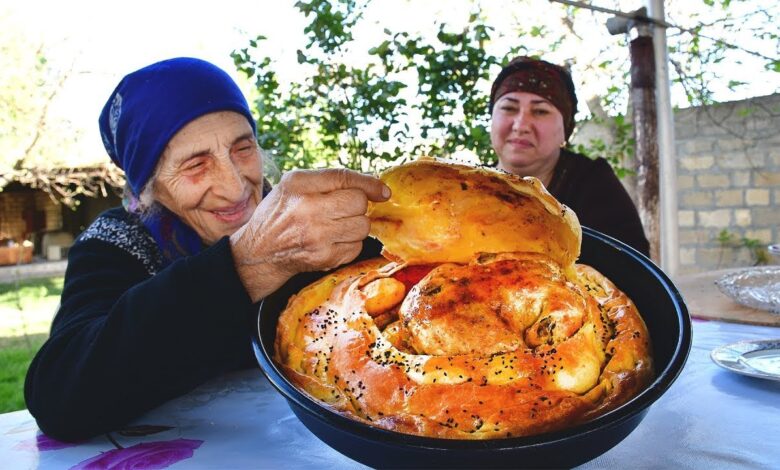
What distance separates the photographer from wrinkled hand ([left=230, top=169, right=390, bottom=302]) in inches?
32.5

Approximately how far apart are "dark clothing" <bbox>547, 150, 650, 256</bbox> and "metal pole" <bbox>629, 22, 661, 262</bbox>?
1.76 ft

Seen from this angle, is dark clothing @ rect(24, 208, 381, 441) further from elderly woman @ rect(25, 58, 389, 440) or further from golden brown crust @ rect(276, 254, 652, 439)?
golden brown crust @ rect(276, 254, 652, 439)

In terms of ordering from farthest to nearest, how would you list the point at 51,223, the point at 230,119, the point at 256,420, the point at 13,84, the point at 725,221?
1. the point at 51,223
2. the point at 13,84
3. the point at 725,221
4. the point at 230,119
5. the point at 256,420

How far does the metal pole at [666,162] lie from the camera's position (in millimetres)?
3211

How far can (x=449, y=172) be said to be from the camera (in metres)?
0.79

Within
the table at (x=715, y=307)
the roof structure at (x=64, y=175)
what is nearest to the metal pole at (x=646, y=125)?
the table at (x=715, y=307)

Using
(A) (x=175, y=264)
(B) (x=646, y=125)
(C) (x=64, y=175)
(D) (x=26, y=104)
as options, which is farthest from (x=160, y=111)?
(C) (x=64, y=175)

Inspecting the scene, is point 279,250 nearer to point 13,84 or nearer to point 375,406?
point 375,406

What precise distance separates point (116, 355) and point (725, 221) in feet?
17.5

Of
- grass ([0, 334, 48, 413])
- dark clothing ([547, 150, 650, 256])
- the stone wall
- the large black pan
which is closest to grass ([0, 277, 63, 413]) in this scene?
grass ([0, 334, 48, 413])

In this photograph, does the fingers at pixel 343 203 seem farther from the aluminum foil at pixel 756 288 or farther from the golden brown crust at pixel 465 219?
the aluminum foil at pixel 756 288

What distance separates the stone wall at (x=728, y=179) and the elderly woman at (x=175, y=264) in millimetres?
4717

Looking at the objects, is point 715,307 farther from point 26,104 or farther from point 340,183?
point 26,104

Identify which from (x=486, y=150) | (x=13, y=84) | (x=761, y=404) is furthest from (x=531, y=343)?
(x=13, y=84)
